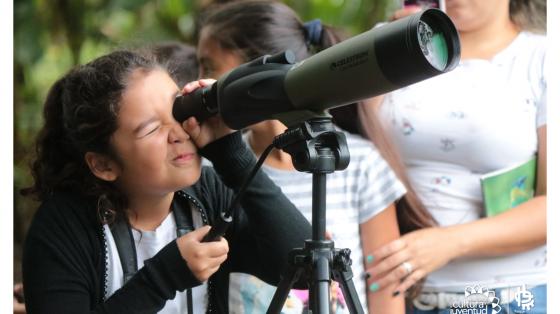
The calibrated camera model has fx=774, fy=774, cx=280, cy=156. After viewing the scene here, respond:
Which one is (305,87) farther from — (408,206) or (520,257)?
(520,257)

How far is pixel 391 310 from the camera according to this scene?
128 cm

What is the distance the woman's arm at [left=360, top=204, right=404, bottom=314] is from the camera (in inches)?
50.1

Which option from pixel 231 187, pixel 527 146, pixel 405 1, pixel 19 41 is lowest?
pixel 231 187

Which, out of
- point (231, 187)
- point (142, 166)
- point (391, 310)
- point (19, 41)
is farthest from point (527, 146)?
point (19, 41)

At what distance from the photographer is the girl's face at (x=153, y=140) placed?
1025mm

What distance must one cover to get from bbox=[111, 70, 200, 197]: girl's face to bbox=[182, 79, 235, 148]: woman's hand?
0.03 ft

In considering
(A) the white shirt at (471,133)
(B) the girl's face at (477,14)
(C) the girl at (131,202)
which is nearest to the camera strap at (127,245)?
(C) the girl at (131,202)

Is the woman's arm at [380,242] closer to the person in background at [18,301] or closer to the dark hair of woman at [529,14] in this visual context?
the dark hair of woman at [529,14]

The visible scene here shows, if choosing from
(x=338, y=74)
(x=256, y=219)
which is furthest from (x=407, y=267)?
(x=338, y=74)

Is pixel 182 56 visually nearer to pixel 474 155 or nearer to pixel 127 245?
pixel 127 245

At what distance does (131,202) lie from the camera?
1.09 metres

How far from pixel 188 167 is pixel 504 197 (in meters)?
0.58

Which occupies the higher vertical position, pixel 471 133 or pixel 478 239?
pixel 471 133

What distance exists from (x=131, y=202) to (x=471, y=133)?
1.90 feet
